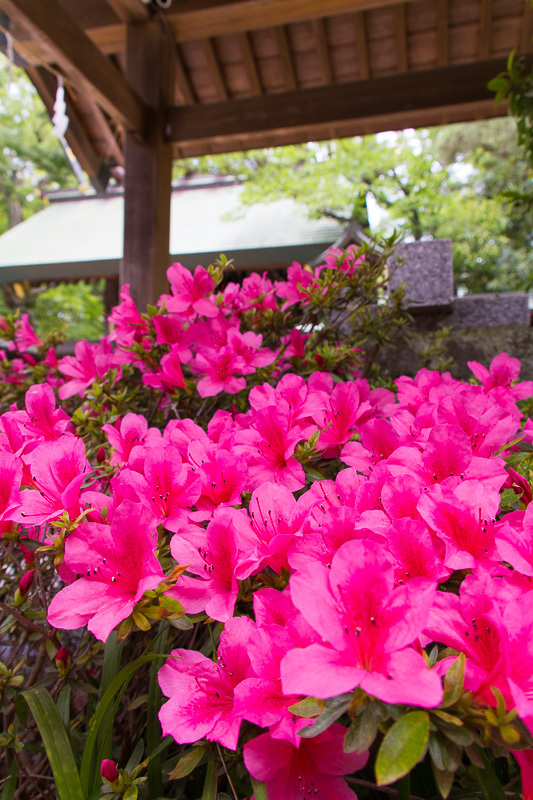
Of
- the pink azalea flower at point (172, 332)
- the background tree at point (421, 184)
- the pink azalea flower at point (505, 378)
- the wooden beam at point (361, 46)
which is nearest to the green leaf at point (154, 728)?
the pink azalea flower at point (172, 332)

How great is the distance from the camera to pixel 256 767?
1.47 ft

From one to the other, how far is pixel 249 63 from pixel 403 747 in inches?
166

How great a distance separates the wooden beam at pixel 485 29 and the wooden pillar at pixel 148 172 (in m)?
1.98

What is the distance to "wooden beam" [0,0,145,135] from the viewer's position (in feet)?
7.40

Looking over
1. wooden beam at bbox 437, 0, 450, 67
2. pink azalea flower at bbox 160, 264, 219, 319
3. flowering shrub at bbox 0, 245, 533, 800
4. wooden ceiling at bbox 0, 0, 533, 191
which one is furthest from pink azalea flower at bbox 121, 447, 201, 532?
wooden beam at bbox 437, 0, 450, 67

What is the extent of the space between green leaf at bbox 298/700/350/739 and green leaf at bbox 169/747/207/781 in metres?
0.18

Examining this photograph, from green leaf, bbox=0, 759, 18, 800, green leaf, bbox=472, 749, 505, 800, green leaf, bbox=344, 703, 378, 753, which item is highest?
green leaf, bbox=344, 703, 378, 753

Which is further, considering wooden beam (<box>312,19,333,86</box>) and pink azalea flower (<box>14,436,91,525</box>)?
wooden beam (<box>312,19,333,86</box>)

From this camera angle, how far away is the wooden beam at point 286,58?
3.55 meters

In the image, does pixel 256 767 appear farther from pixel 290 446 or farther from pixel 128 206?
pixel 128 206

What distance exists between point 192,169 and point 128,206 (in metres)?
9.74

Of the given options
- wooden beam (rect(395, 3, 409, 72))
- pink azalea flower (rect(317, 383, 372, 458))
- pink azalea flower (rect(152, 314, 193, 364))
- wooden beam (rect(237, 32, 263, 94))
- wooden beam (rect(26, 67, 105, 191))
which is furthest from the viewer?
wooden beam (rect(26, 67, 105, 191))

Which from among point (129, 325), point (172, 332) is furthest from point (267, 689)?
point (129, 325)

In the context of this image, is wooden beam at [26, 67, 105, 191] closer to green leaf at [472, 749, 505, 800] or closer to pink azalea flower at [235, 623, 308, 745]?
pink azalea flower at [235, 623, 308, 745]
